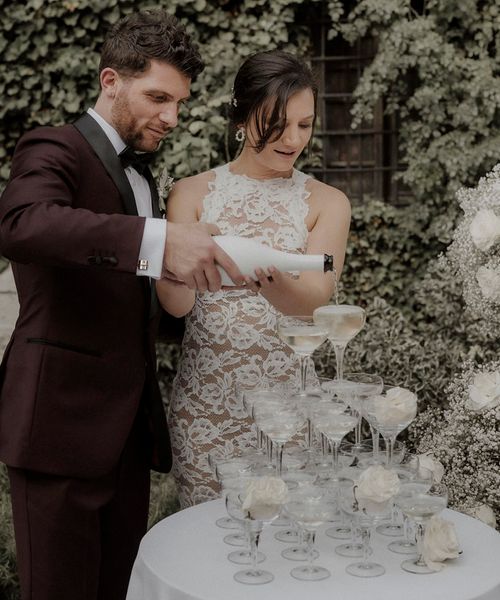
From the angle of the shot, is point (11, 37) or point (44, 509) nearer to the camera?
point (44, 509)

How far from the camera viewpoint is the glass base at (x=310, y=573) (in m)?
2.03

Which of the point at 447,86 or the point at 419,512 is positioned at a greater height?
the point at 447,86

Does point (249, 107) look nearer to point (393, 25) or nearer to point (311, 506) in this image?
point (311, 506)

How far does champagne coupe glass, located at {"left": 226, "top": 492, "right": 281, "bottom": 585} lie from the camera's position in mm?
1979

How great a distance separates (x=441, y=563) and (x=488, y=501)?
1538 millimetres

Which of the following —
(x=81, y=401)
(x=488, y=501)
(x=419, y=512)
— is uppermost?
(x=81, y=401)

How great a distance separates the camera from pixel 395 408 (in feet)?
7.11

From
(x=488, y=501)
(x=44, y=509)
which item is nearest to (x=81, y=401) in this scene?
(x=44, y=509)

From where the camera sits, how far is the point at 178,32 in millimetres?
2627

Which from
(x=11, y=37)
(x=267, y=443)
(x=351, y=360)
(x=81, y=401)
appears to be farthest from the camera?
(x=11, y=37)

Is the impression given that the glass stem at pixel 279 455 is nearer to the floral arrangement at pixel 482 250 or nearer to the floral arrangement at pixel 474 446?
the floral arrangement at pixel 474 446

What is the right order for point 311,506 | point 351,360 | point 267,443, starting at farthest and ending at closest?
point 351,360
point 267,443
point 311,506

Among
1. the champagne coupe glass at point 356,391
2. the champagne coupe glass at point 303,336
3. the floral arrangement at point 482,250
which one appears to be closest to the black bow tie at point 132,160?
the champagne coupe glass at point 303,336

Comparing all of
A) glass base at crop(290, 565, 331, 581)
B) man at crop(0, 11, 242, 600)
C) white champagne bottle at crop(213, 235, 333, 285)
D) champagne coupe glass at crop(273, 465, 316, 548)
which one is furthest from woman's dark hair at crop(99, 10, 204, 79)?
glass base at crop(290, 565, 331, 581)
